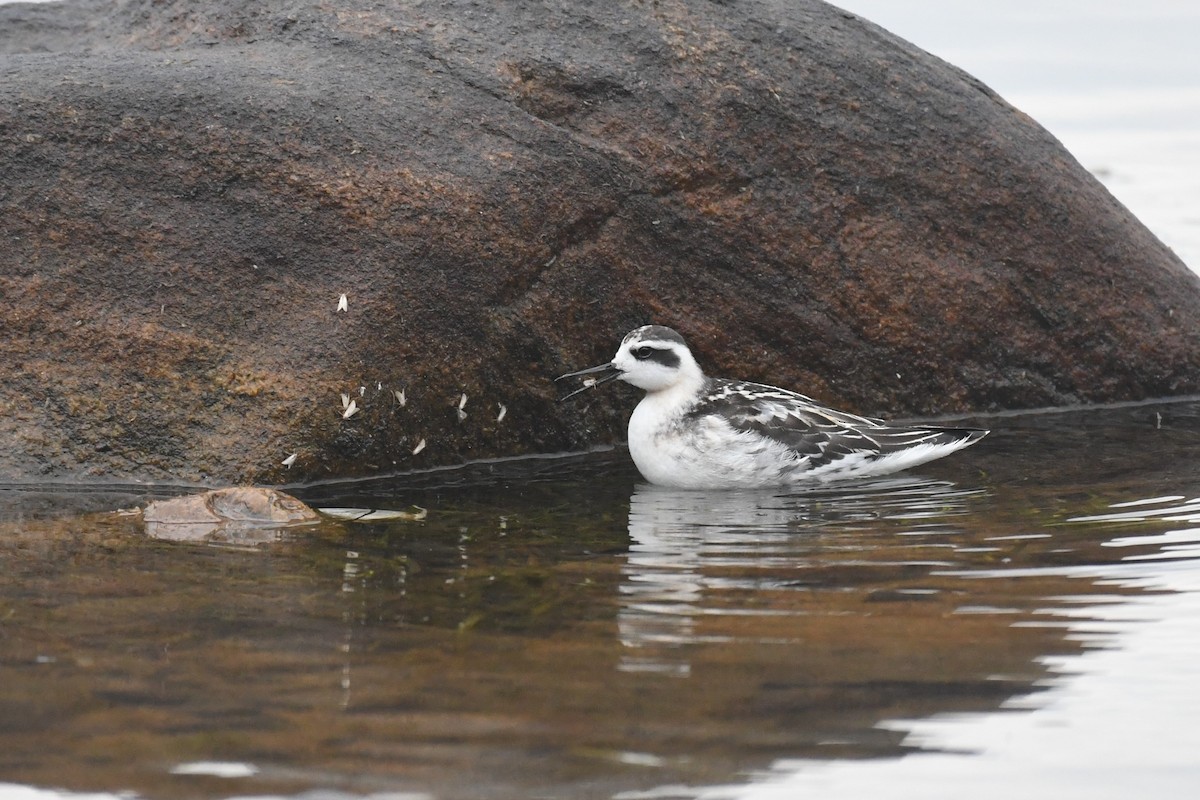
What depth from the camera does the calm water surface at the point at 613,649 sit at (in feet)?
17.7

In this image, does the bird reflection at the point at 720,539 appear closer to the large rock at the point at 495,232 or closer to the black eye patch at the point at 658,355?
the black eye patch at the point at 658,355

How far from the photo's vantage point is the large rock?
1002 centimetres

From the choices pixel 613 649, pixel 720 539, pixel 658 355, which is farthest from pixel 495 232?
pixel 613 649

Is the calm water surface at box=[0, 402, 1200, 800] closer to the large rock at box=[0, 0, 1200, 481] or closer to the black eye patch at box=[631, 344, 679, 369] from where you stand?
the large rock at box=[0, 0, 1200, 481]

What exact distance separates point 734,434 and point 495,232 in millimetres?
2041

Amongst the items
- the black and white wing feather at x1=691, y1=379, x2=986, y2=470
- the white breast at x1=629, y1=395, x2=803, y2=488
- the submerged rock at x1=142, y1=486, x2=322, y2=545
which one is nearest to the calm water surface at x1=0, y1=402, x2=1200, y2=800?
the submerged rock at x1=142, y1=486, x2=322, y2=545

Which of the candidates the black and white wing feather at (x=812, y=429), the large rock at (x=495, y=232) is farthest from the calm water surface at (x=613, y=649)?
the large rock at (x=495, y=232)

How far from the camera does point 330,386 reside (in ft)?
32.9

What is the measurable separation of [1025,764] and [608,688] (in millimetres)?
1562

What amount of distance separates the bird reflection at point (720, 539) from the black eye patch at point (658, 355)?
82cm

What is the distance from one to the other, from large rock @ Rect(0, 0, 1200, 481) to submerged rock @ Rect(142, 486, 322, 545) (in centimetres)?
83

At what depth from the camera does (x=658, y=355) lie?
10.7 meters

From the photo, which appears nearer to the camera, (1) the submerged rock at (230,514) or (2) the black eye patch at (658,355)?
(1) the submerged rock at (230,514)

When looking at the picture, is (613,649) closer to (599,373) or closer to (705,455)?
(705,455)
